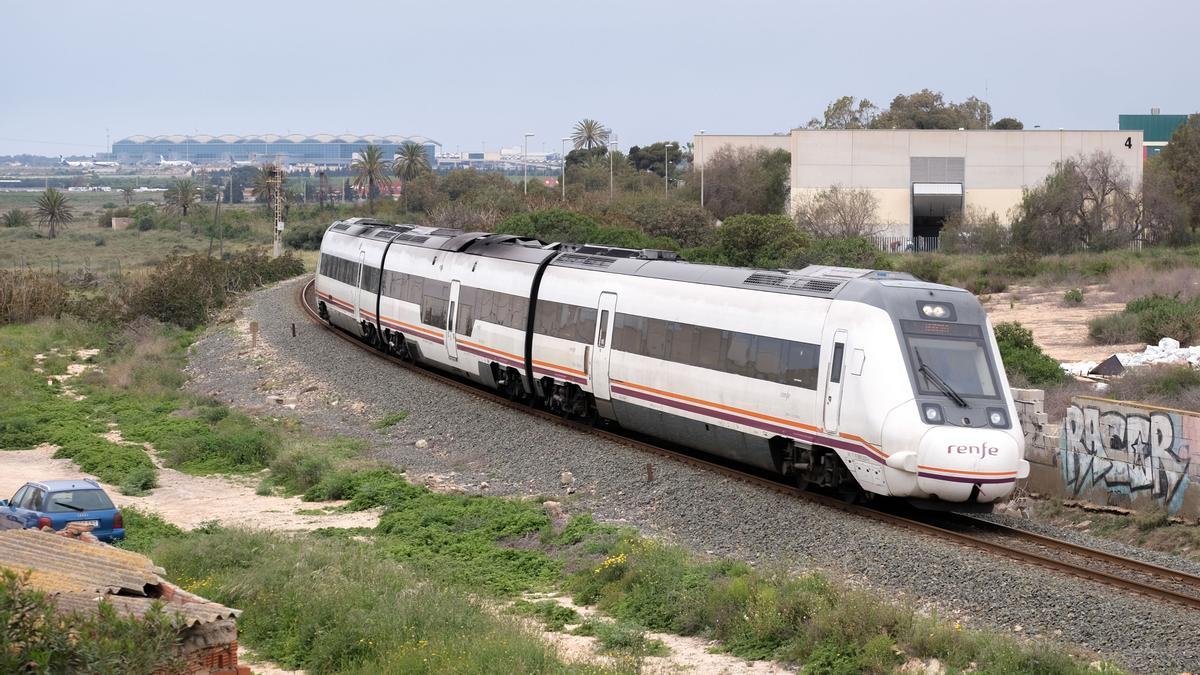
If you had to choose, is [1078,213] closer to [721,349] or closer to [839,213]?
[839,213]

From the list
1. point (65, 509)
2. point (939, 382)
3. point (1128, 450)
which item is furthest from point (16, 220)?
point (939, 382)

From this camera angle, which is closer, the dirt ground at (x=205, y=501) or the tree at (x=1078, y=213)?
the dirt ground at (x=205, y=501)

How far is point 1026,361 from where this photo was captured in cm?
2830

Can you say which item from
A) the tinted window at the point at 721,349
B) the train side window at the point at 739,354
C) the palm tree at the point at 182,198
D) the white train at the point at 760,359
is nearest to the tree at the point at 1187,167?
the white train at the point at 760,359

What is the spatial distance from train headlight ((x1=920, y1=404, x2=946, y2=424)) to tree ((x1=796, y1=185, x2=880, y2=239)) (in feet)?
172

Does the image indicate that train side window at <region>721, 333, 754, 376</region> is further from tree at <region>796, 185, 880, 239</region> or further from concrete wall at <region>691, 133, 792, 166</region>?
concrete wall at <region>691, 133, 792, 166</region>

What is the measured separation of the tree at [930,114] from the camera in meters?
126

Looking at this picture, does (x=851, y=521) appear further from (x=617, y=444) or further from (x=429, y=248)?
(x=429, y=248)

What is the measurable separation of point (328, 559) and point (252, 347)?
78.4ft

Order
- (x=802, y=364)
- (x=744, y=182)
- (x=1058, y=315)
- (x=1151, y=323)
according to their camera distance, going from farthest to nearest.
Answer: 1. (x=744, y=182)
2. (x=1058, y=315)
3. (x=1151, y=323)
4. (x=802, y=364)

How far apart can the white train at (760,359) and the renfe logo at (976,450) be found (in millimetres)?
24

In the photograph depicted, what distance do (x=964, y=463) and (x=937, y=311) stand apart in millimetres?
2178

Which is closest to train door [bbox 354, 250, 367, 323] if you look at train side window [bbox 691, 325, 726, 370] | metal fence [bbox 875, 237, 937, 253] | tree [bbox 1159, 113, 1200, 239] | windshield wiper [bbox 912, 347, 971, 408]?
train side window [bbox 691, 325, 726, 370]

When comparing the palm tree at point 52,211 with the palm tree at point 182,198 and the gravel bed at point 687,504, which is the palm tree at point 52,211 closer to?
the palm tree at point 182,198
